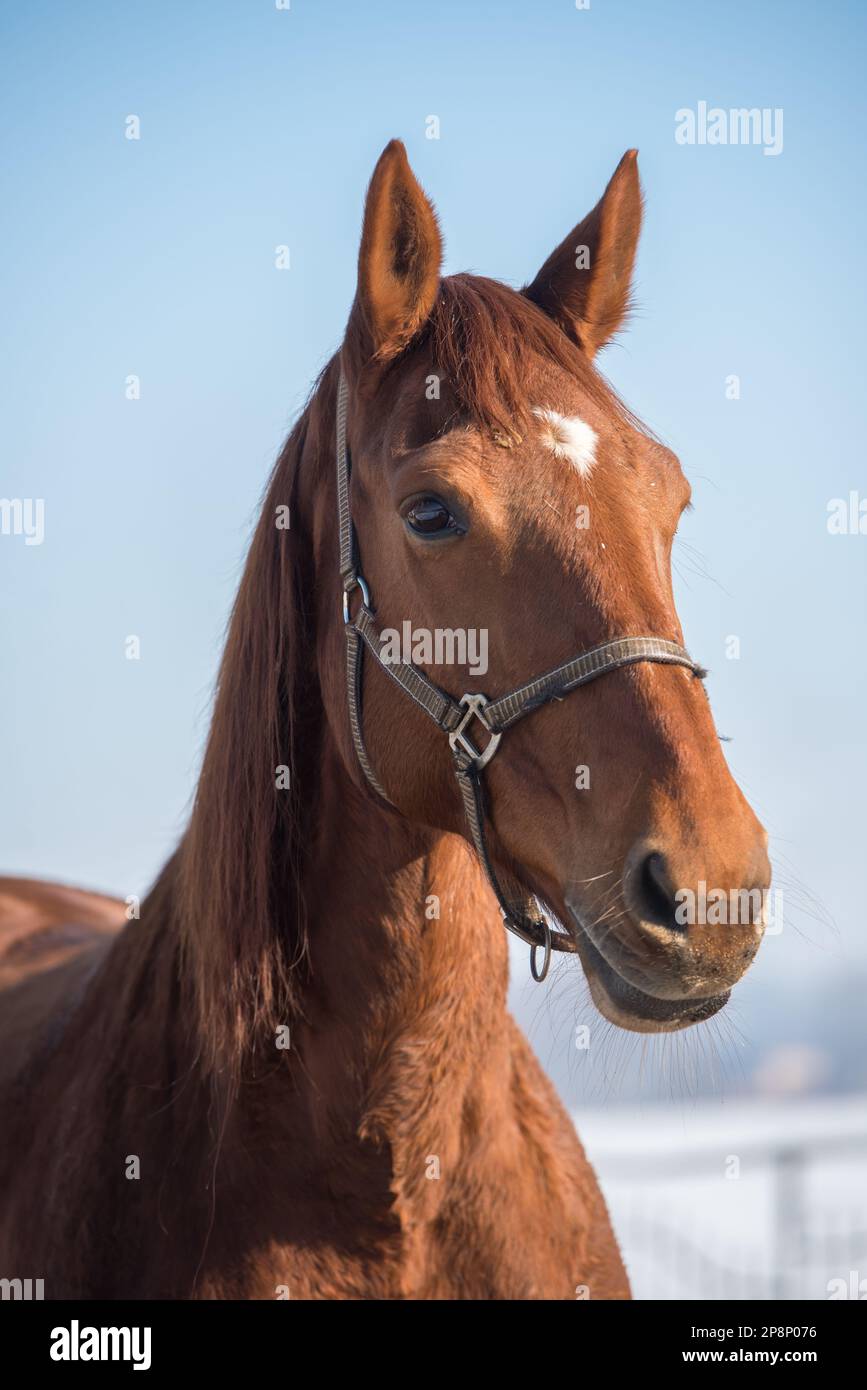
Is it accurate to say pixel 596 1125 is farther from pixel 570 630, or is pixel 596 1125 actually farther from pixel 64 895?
pixel 570 630

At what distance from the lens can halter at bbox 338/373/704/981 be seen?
242 cm

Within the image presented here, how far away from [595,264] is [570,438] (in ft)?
2.92

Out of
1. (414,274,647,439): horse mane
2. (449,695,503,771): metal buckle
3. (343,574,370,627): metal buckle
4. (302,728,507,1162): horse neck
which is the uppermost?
(414,274,647,439): horse mane

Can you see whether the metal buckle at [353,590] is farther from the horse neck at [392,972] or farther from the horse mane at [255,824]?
the horse neck at [392,972]

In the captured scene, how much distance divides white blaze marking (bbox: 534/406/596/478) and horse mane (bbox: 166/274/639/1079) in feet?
0.60

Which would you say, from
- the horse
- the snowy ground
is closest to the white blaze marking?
the horse

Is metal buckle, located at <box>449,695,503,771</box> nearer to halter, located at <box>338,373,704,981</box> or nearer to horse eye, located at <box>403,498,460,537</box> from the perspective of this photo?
halter, located at <box>338,373,704,981</box>

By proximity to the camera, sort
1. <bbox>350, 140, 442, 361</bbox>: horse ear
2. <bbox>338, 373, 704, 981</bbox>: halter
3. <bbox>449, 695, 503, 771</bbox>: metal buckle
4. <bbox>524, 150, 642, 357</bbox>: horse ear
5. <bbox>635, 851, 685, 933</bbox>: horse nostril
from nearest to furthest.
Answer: <bbox>635, 851, 685, 933</bbox>: horse nostril
<bbox>338, 373, 704, 981</bbox>: halter
<bbox>449, 695, 503, 771</bbox>: metal buckle
<bbox>350, 140, 442, 361</bbox>: horse ear
<bbox>524, 150, 642, 357</bbox>: horse ear

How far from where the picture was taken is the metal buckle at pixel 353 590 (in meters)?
2.89

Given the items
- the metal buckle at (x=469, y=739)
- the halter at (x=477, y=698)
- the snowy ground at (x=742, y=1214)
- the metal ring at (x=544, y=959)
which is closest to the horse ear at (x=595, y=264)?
the halter at (x=477, y=698)

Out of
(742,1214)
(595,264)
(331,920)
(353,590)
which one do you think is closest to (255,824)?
(331,920)
